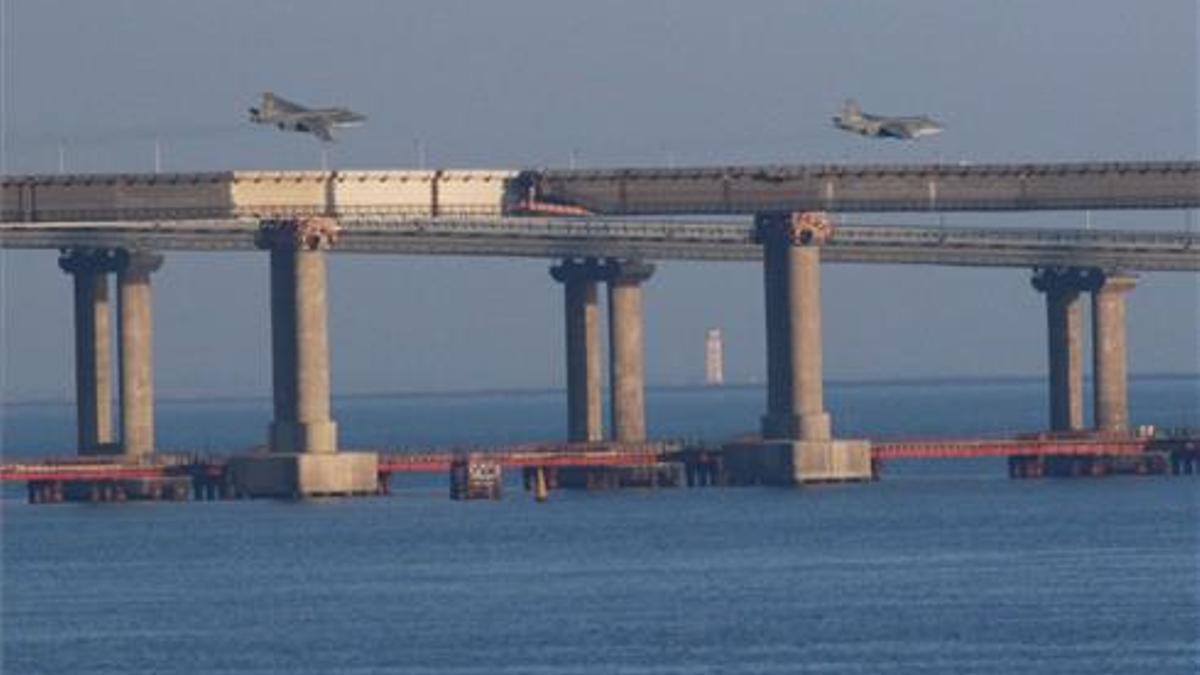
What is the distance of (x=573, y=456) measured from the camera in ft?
625

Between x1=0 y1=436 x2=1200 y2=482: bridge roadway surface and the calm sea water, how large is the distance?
149 inches

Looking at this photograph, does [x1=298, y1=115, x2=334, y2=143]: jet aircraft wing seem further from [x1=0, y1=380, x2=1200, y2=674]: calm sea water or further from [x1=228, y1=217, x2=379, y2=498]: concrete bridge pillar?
[x1=0, y1=380, x2=1200, y2=674]: calm sea water

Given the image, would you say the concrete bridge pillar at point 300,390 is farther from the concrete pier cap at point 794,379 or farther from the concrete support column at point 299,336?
the concrete pier cap at point 794,379

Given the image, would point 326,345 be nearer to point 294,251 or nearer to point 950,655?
point 294,251

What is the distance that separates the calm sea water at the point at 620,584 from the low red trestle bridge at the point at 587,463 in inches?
167

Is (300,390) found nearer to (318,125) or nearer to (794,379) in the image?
(318,125)

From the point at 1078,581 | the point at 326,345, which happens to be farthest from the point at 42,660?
the point at 326,345

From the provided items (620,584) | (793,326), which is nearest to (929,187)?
(793,326)

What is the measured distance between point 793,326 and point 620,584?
54270 mm

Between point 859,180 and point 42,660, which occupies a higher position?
point 859,180

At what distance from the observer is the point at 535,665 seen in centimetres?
10925

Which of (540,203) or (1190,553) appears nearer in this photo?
(1190,553)

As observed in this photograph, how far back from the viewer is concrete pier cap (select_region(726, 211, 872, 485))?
185250 millimetres

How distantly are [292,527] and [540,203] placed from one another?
98.7 feet
